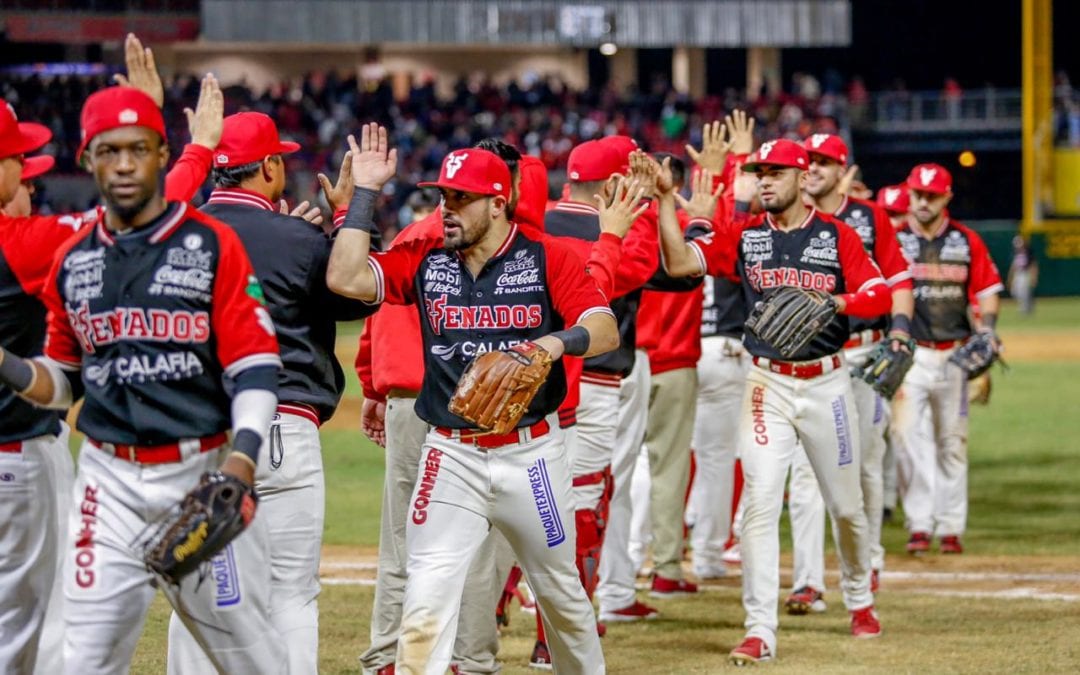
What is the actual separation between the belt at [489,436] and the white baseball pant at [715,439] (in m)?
4.19

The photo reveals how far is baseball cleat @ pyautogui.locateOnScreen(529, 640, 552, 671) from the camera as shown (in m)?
7.37

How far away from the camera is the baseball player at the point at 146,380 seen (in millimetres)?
4438

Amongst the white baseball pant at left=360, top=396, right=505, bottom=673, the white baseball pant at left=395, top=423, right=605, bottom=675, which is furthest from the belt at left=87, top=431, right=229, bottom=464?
the white baseball pant at left=360, top=396, right=505, bottom=673

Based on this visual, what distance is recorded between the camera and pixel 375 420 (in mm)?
7062

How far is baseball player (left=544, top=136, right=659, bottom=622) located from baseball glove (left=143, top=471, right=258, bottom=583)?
2.61m

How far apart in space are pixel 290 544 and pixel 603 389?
9.02 ft

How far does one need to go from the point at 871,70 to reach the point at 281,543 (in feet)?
152

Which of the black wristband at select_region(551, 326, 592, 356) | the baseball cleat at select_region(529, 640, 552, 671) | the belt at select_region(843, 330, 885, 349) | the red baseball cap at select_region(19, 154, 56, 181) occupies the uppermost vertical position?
the red baseball cap at select_region(19, 154, 56, 181)

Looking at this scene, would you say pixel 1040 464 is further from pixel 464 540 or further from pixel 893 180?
pixel 893 180

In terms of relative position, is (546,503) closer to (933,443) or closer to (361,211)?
(361,211)

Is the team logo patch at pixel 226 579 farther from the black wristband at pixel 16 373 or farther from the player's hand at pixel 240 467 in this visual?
the black wristband at pixel 16 373

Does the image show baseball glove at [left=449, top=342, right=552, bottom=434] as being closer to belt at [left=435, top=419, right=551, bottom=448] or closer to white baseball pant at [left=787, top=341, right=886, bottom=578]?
belt at [left=435, top=419, right=551, bottom=448]

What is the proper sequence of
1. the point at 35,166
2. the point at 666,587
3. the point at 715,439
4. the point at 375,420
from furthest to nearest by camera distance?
the point at 715,439 < the point at 666,587 < the point at 375,420 < the point at 35,166

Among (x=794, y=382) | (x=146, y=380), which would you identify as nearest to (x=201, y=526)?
(x=146, y=380)
